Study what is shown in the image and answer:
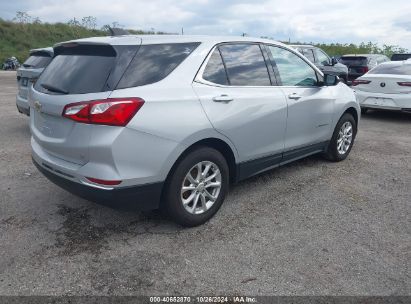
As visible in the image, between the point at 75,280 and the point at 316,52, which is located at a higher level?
the point at 316,52

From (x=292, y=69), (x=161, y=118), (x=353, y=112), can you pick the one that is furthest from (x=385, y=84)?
(x=161, y=118)

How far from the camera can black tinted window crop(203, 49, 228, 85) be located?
3.61 m

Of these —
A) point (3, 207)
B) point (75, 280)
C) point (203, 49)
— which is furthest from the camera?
point (3, 207)

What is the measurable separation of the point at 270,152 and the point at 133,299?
2.32 meters

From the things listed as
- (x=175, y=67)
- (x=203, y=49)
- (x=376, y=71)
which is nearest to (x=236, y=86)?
(x=203, y=49)

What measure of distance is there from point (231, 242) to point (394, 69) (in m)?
7.95

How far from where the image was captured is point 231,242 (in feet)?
11.1

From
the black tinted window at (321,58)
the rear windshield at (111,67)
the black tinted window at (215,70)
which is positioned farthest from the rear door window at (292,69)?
the black tinted window at (321,58)

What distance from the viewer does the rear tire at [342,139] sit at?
18.2 ft

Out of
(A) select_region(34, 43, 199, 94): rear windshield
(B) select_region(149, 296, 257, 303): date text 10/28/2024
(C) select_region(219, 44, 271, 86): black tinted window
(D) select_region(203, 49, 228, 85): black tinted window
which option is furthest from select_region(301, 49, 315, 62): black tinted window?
(B) select_region(149, 296, 257, 303): date text 10/28/2024

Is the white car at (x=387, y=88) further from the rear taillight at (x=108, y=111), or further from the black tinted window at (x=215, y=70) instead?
the rear taillight at (x=108, y=111)

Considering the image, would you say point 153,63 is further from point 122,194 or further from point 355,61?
point 355,61

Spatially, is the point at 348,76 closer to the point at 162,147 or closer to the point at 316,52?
the point at 316,52

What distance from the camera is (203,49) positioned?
3641mm
